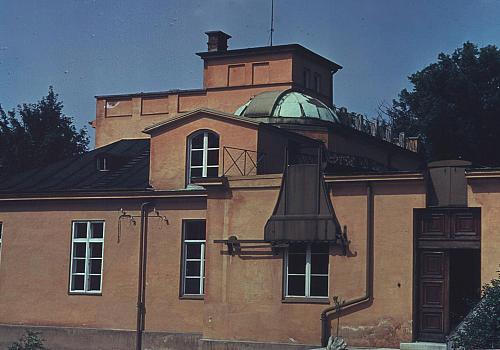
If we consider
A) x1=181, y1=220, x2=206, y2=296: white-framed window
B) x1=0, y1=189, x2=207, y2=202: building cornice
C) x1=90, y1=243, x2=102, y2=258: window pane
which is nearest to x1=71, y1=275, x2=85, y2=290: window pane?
x1=90, y1=243, x2=102, y2=258: window pane

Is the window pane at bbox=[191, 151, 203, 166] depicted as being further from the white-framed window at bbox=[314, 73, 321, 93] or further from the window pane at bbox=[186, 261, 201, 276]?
the white-framed window at bbox=[314, 73, 321, 93]

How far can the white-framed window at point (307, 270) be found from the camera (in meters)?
23.1

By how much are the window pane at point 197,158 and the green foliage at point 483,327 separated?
988cm

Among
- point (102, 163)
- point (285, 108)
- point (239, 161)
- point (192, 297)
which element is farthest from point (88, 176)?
point (285, 108)

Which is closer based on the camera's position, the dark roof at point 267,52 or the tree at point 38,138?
the dark roof at point 267,52

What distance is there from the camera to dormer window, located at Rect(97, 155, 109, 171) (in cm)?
3052

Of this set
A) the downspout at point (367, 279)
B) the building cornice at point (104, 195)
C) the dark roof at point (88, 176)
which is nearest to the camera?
the downspout at point (367, 279)

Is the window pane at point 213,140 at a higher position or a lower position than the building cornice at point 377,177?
higher

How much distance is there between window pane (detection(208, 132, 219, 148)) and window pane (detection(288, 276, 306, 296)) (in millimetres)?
4811

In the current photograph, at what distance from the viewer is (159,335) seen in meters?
26.2

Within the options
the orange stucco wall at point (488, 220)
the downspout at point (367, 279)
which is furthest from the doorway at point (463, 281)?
the downspout at point (367, 279)

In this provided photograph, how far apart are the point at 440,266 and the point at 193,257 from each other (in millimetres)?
7575

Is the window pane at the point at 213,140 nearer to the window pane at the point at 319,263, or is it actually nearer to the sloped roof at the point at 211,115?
the sloped roof at the point at 211,115

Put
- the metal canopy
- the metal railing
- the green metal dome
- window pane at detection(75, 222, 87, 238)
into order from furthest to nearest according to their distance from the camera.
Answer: the green metal dome < window pane at detection(75, 222, 87, 238) < the metal railing < the metal canopy
